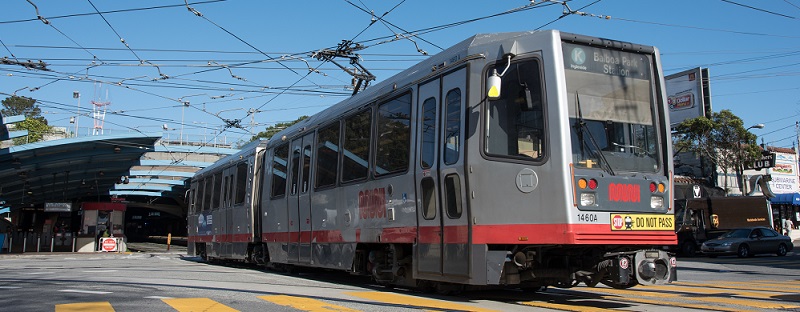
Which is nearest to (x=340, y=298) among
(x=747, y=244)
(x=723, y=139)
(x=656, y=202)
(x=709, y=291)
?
(x=656, y=202)

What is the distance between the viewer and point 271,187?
48.7 feet

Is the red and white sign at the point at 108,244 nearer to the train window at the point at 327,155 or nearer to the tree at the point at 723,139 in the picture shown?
the train window at the point at 327,155

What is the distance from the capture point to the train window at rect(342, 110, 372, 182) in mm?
10414

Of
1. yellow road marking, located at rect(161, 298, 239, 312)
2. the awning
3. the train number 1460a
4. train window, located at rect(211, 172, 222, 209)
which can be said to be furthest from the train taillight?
the awning

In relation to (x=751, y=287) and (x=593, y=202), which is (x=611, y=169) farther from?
(x=751, y=287)

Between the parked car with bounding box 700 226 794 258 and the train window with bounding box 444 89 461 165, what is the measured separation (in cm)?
2138

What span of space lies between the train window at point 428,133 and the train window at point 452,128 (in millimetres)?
286

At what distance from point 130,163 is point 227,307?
28.3 m

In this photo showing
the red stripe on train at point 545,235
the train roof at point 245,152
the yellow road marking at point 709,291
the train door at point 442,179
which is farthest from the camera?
the train roof at point 245,152

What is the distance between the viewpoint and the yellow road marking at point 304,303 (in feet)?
24.8

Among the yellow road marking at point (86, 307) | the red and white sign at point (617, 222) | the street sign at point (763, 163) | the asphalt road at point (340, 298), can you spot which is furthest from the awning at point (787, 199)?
the yellow road marking at point (86, 307)

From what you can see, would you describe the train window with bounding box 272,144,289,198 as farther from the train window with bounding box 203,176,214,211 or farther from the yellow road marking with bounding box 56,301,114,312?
the train window with bounding box 203,176,214,211

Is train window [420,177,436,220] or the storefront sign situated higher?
the storefront sign

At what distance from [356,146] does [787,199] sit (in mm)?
38411
